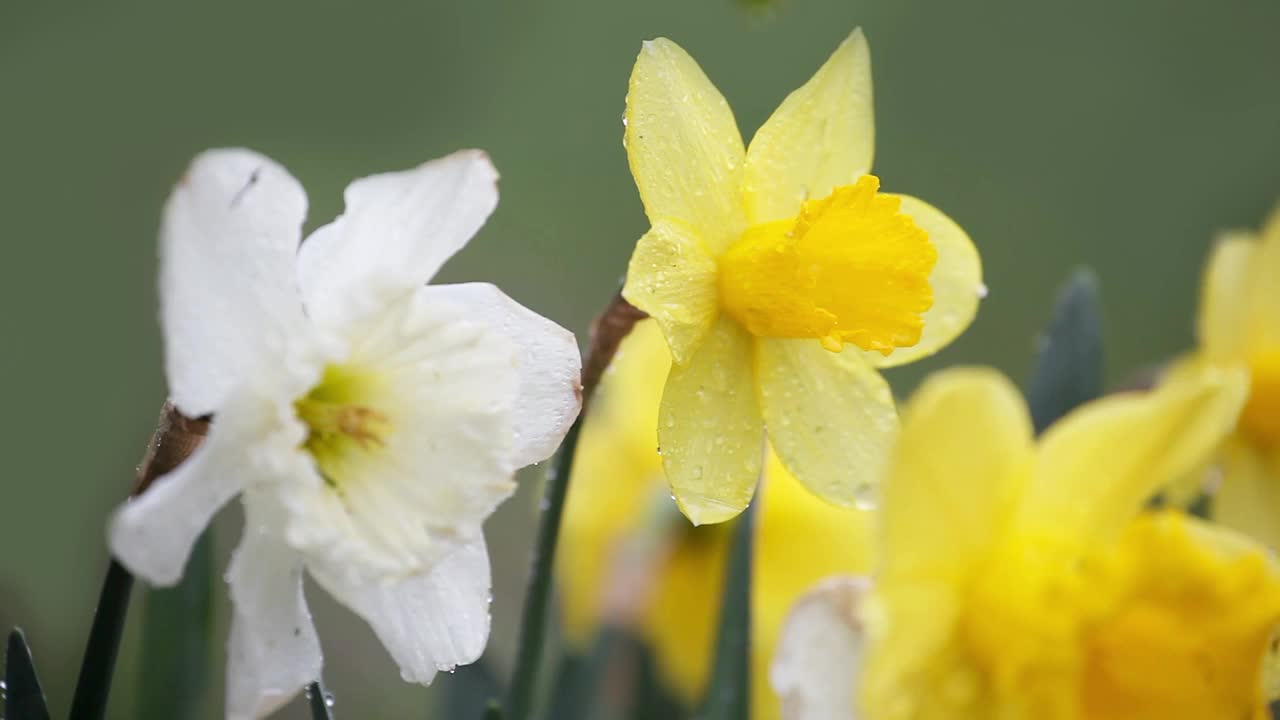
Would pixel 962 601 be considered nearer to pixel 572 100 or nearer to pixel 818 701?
pixel 818 701

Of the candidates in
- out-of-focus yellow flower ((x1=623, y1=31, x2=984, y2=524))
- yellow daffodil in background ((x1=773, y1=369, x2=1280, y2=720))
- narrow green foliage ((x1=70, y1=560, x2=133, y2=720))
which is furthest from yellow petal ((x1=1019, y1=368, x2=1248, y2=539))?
narrow green foliage ((x1=70, y1=560, x2=133, y2=720))

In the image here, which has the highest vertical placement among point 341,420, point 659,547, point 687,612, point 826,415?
point 341,420

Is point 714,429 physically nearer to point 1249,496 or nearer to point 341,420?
point 341,420

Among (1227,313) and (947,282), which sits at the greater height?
(947,282)

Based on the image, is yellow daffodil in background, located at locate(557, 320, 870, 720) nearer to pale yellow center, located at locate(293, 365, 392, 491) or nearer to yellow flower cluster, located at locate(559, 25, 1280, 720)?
yellow flower cluster, located at locate(559, 25, 1280, 720)

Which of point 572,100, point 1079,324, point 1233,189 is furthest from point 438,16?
point 1079,324

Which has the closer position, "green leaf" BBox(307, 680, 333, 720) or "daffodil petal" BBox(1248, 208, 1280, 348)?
"green leaf" BBox(307, 680, 333, 720)

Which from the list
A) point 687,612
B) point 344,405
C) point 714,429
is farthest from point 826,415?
point 687,612

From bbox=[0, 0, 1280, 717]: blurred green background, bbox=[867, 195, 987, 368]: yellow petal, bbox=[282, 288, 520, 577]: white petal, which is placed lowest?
bbox=[0, 0, 1280, 717]: blurred green background
